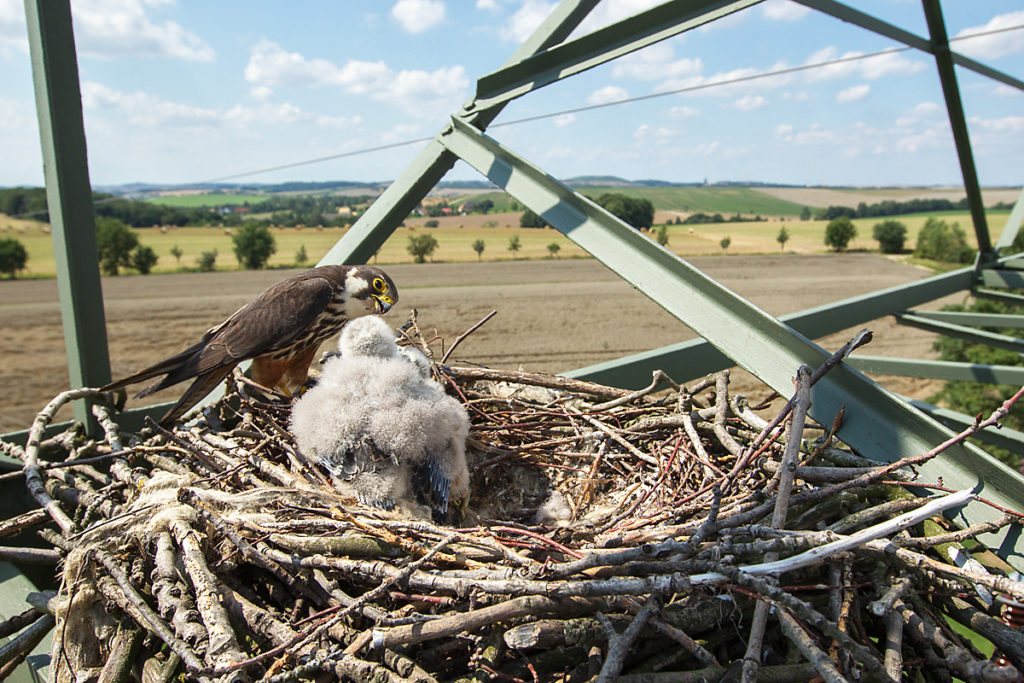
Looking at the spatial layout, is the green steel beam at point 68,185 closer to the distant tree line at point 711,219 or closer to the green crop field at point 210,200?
the distant tree line at point 711,219

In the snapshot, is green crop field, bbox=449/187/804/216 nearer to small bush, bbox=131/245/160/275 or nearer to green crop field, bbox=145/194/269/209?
green crop field, bbox=145/194/269/209

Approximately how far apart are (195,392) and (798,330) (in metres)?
3.70

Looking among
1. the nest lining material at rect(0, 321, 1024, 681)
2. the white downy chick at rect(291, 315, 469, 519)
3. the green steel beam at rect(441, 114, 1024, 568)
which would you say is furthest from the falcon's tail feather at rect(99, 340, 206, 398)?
the green steel beam at rect(441, 114, 1024, 568)

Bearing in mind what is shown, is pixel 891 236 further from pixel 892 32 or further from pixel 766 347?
pixel 766 347

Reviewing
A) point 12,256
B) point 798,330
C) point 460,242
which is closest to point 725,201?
point 460,242

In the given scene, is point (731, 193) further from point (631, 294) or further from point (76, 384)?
point (76, 384)

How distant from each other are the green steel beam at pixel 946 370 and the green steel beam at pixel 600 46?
3905mm

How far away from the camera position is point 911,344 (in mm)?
20328

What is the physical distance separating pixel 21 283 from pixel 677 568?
28866 millimetres

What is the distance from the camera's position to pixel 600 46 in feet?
7.63

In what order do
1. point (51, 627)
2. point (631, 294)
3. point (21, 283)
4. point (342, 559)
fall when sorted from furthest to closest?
point (21, 283)
point (631, 294)
point (51, 627)
point (342, 559)

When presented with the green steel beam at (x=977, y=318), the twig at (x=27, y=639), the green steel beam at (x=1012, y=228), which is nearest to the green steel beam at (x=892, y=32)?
the green steel beam at (x=1012, y=228)

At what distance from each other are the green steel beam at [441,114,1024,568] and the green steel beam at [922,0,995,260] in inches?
143

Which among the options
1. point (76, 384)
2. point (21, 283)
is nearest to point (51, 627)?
point (76, 384)
